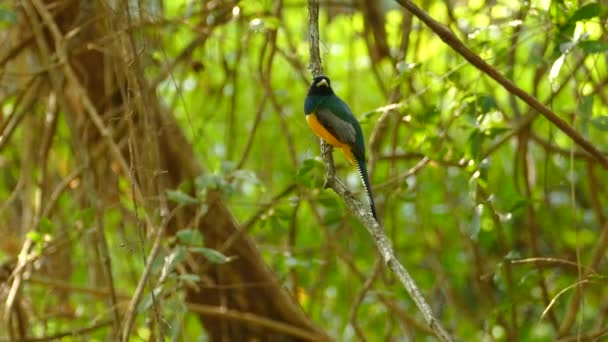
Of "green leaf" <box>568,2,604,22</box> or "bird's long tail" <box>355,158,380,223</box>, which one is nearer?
"green leaf" <box>568,2,604,22</box>

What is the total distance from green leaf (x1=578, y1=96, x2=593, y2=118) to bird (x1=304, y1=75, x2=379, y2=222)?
0.86m

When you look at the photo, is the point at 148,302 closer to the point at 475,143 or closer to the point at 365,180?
the point at 365,180

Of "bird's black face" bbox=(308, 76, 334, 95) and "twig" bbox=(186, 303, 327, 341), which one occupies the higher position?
"bird's black face" bbox=(308, 76, 334, 95)

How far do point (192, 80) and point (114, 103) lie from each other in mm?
1361

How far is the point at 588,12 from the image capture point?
316 cm

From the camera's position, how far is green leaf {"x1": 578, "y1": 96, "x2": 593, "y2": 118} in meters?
3.30

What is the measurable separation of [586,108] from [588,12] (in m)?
0.33

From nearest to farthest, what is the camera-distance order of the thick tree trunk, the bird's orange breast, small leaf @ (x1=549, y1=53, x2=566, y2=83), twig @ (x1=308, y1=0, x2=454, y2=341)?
twig @ (x1=308, y1=0, x2=454, y2=341), small leaf @ (x1=549, y1=53, x2=566, y2=83), the bird's orange breast, the thick tree trunk

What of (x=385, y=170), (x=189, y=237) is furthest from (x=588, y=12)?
(x=385, y=170)

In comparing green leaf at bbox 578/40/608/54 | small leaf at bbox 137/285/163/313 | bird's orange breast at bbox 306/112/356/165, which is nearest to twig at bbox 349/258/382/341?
bird's orange breast at bbox 306/112/356/165

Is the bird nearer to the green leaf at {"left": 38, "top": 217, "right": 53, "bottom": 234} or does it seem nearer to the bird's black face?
the bird's black face

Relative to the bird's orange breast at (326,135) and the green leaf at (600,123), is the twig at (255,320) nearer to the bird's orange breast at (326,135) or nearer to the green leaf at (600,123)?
the bird's orange breast at (326,135)

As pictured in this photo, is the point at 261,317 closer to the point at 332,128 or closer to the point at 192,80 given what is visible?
the point at 332,128

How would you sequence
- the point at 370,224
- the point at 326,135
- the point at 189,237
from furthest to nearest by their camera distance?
1. the point at 326,135
2. the point at 189,237
3. the point at 370,224
